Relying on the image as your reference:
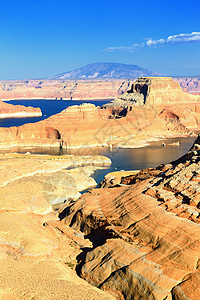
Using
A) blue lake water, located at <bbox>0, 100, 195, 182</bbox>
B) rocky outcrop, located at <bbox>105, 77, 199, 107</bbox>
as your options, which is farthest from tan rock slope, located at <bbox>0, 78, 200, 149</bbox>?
blue lake water, located at <bbox>0, 100, 195, 182</bbox>

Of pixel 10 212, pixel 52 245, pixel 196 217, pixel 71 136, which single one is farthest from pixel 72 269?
pixel 71 136

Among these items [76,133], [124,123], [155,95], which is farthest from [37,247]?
[155,95]

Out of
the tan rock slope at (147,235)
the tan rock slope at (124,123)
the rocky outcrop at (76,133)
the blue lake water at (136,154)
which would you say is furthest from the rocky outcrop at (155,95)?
the tan rock slope at (147,235)

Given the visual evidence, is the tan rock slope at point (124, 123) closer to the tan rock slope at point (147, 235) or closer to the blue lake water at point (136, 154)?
the blue lake water at point (136, 154)

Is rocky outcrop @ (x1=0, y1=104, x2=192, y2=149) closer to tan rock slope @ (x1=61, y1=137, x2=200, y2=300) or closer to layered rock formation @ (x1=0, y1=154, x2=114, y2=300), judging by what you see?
layered rock formation @ (x1=0, y1=154, x2=114, y2=300)

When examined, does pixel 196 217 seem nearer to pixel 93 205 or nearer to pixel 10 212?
pixel 93 205
